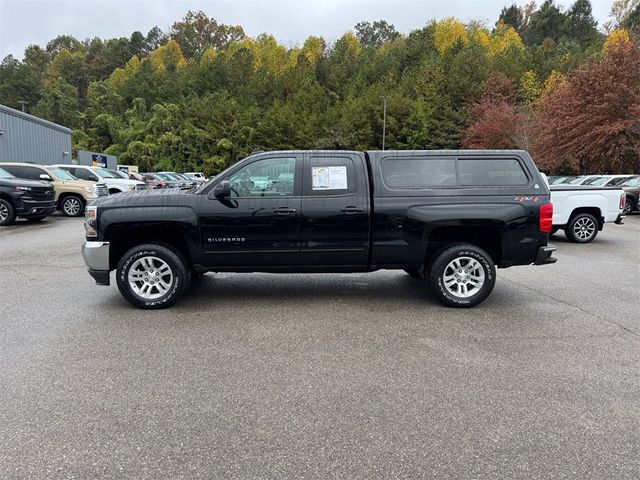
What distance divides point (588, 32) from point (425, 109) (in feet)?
160

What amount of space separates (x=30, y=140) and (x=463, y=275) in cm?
2594

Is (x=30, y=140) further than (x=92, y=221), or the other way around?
(x=30, y=140)

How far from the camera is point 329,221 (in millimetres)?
5770

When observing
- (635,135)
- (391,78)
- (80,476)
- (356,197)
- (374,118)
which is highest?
(391,78)

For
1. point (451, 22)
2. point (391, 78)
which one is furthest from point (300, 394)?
point (451, 22)

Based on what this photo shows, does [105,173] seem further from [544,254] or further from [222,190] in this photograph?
[544,254]

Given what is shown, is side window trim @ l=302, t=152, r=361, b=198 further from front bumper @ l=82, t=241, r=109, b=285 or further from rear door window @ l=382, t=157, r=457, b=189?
front bumper @ l=82, t=241, r=109, b=285

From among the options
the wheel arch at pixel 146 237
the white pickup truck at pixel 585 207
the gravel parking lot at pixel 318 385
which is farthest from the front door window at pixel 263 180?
the white pickup truck at pixel 585 207

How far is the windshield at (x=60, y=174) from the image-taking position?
54.3 ft

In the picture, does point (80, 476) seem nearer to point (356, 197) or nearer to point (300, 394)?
point (300, 394)

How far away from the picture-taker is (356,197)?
19.1ft

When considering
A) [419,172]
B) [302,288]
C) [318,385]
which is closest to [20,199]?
[302,288]

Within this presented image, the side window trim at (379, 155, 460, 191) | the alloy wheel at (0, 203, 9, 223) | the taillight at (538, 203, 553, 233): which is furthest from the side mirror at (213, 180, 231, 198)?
the alloy wheel at (0, 203, 9, 223)

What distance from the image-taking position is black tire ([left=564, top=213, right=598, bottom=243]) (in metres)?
11.5
